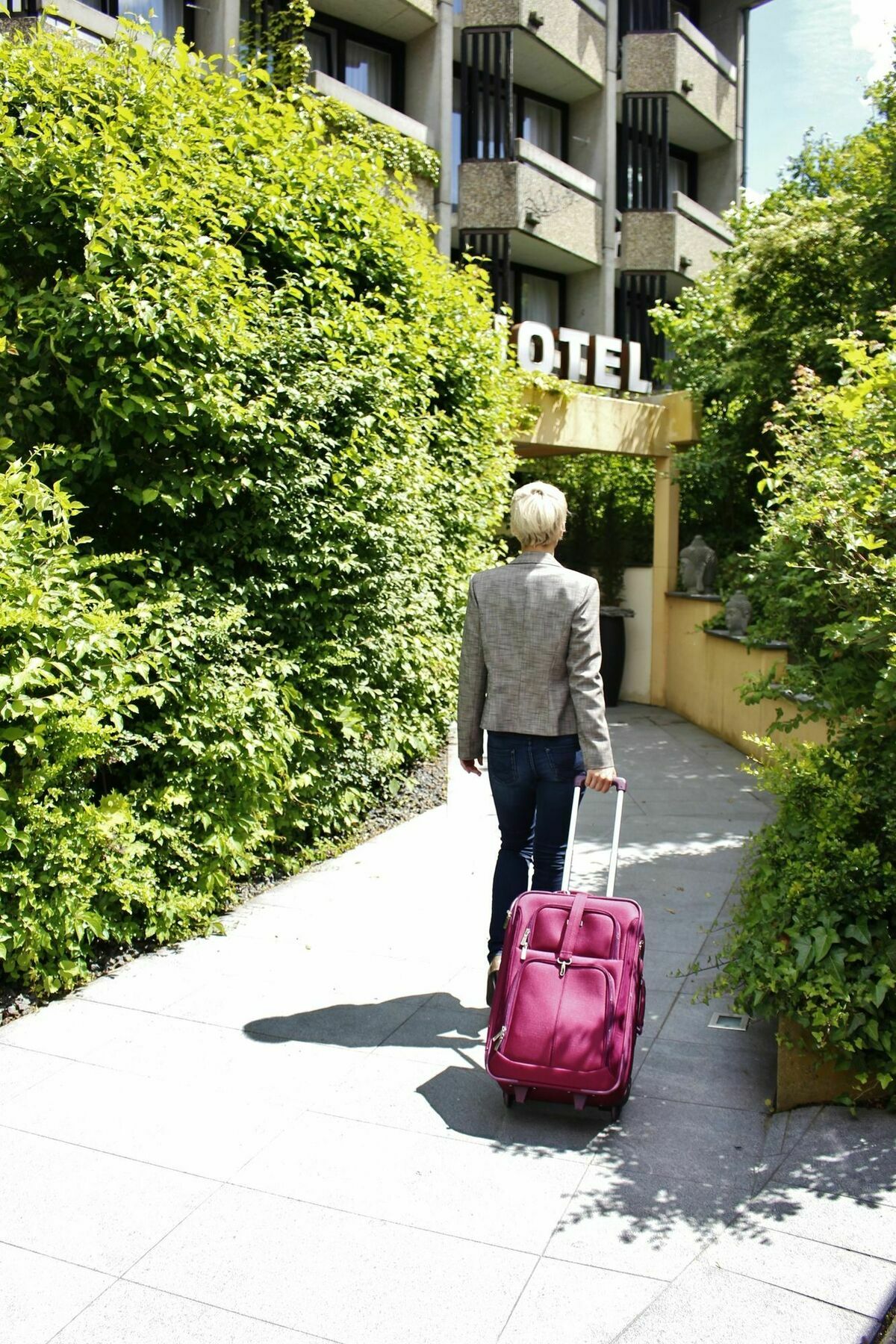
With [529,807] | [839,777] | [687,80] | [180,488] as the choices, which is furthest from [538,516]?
[687,80]

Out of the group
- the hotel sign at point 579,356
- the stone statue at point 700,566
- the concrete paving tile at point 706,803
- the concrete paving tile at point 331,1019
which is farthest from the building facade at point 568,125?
the concrete paving tile at point 331,1019

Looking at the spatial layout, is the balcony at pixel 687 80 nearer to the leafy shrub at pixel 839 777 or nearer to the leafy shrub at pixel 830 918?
the leafy shrub at pixel 839 777

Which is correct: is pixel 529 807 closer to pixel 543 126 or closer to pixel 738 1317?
pixel 738 1317

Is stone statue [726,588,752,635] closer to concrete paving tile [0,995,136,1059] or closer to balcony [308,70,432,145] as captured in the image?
concrete paving tile [0,995,136,1059]

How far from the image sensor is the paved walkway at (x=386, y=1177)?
8.83 ft

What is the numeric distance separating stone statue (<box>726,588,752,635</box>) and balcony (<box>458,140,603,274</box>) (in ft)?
39.4

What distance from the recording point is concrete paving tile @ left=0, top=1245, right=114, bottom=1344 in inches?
103

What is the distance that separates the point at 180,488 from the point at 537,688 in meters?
2.09

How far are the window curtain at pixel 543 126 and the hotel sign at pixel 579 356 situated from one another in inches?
404

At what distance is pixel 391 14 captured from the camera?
19062 millimetres

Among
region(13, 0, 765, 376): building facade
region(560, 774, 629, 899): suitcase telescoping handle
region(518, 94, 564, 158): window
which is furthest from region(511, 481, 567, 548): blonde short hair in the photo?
region(518, 94, 564, 158): window

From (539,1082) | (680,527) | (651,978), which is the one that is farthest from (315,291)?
(680,527)

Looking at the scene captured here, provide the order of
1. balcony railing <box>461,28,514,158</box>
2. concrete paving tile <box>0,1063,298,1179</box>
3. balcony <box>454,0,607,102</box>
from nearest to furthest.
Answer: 1. concrete paving tile <box>0,1063,298,1179</box>
2. balcony <box>454,0,607,102</box>
3. balcony railing <box>461,28,514,158</box>

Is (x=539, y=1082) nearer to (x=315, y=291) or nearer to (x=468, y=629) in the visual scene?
(x=468, y=629)
